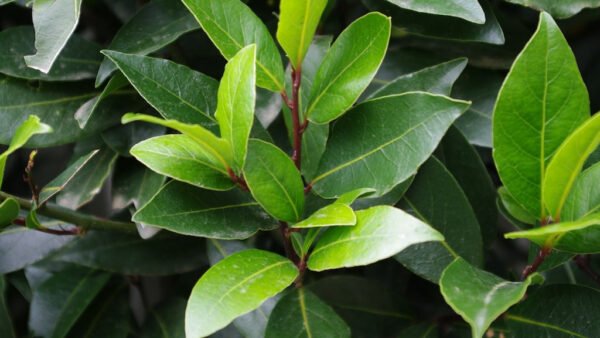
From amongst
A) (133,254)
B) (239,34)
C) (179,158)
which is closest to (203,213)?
(179,158)

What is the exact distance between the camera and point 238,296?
0.59 metres

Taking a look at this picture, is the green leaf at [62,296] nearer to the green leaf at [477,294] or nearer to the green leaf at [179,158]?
the green leaf at [179,158]

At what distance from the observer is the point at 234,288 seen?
0.60 meters

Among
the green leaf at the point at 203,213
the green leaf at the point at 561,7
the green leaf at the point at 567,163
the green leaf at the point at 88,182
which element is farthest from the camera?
the green leaf at the point at 88,182

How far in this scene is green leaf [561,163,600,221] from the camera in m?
0.61

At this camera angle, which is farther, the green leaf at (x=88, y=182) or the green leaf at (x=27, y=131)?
the green leaf at (x=88, y=182)

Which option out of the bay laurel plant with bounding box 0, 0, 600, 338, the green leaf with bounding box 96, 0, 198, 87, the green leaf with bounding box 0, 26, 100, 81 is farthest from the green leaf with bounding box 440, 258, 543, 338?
the green leaf with bounding box 0, 26, 100, 81

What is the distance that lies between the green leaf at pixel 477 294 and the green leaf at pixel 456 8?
0.75ft

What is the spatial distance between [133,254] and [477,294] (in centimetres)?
51

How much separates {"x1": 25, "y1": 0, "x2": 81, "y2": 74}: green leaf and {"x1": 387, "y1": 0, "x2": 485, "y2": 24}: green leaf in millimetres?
326

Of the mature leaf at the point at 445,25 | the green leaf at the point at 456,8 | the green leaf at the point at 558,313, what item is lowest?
the green leaf at the point at 558,313

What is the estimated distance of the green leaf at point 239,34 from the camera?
2.17ft

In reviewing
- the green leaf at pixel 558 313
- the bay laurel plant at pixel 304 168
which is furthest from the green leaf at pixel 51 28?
the green leaf at pixel 558 313

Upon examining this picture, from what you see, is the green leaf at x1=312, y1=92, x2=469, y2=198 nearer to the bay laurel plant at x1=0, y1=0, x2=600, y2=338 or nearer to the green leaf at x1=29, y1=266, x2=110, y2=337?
the bay laurel plant at x1=0, y1=0, x2=600, y2=338
